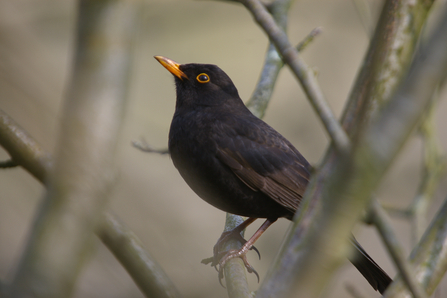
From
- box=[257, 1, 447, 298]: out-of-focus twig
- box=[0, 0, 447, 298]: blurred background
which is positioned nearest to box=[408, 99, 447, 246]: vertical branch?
box=[0, 0, 447, 298]: blurred background

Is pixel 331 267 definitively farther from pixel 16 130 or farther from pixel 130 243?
pixel 16 130

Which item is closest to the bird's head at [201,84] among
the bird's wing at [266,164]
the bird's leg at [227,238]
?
the bird's wing at [266,164]

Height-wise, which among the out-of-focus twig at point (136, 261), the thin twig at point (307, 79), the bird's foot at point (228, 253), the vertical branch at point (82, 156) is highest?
the thin twig at point (307, 79)

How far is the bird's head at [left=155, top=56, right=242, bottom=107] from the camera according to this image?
3.93m

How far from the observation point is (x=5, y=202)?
297 centimetres

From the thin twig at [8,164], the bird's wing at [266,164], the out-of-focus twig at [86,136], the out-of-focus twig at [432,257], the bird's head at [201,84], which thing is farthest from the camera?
the bird's head at [201,84]

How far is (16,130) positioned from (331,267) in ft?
6.05

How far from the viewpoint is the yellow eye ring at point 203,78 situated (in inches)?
157

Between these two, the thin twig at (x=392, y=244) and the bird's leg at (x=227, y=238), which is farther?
the bird's leg at (x=227, y=238)

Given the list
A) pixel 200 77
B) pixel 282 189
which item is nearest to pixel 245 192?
pixel 282 189

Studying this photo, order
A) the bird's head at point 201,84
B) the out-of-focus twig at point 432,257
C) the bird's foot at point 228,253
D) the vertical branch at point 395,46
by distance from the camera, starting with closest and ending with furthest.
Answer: the vertical branch at point 395,46 → the out-of-focus twig at point 432,257 → the bird's foot at point 228,253 → the bird's head at point 201,84

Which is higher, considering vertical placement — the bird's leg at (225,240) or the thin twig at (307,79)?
the thin twig at (307,79)

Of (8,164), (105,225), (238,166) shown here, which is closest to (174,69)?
(238,166)

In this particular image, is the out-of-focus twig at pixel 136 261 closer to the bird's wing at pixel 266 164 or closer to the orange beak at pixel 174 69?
the bird's wing at pixel 266 164
